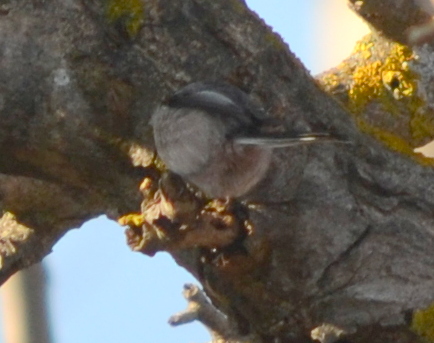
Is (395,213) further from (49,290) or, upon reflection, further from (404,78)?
(49,290)

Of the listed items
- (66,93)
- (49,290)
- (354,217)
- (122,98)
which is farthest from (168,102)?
(49,290)

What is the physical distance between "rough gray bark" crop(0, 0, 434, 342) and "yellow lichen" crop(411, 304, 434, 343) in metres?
0.03

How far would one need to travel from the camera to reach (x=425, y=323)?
1854 mm

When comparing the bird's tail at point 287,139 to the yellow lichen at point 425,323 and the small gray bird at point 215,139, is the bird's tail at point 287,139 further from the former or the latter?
the yellow lichen at point 425,323

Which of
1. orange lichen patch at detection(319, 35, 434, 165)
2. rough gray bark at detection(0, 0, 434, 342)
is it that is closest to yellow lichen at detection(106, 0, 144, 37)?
rough gray bark at detection(0, 0, 434, 342)

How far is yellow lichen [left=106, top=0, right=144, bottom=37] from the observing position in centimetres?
183

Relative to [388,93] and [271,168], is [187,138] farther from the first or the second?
[388,93]

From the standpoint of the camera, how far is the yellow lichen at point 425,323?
6.08 feet

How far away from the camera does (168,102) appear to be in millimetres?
1789

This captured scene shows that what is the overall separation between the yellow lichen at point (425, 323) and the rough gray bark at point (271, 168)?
1.0 inches

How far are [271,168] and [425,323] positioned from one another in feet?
1.57

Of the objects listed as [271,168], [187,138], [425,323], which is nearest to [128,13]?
[187,138]

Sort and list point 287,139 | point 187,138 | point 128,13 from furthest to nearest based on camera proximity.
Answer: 1. point 128,13
2. point 187,138
3. point 287,139

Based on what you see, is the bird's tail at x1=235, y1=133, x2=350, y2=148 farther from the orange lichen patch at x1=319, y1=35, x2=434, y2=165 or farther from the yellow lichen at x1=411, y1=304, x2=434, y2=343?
the orange lichen patch at x1=319, y1=35, x2=434, y2=165
